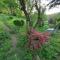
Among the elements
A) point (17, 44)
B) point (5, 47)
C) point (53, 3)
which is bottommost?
point (5, 47)

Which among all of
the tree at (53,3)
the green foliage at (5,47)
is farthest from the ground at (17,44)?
the tree at (53,3)

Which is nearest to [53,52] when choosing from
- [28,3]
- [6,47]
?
[6,47]

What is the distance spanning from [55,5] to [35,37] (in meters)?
6.36

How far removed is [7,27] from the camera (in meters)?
5.09

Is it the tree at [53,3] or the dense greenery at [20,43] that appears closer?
the dense greenery at [20,43]

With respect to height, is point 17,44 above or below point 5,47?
above

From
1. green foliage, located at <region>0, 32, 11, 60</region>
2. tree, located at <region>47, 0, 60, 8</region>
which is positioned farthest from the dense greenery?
tree, located at <region>47, 0, 60, 8</region>

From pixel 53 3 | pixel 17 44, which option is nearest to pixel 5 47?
pixel 17 44

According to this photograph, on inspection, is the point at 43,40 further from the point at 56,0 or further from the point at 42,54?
the point at 56,0

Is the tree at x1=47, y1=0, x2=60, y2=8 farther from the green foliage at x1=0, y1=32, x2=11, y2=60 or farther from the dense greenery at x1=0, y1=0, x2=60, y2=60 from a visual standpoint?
the green foliage at x1=0, y1=32, x2=11, y2=60

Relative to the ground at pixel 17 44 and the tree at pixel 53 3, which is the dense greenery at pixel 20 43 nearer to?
the ground at pixel 17 44

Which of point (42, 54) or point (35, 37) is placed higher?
point (35, 37)

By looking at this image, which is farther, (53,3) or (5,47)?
(53,3)

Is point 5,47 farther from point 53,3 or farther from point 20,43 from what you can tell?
point 53,3
